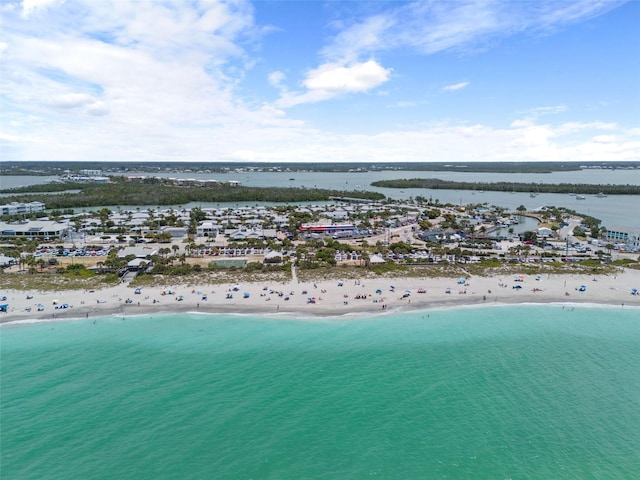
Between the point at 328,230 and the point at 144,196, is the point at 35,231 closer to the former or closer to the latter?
the point at 328,230

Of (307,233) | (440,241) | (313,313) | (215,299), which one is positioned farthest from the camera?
(307,233)

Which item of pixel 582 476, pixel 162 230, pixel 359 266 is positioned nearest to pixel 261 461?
pixel 582 476

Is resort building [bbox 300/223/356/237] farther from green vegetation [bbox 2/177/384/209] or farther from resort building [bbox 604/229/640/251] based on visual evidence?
A: green vegetation [bbox 2/177/384/209]

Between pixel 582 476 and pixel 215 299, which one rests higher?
pixel 215 299

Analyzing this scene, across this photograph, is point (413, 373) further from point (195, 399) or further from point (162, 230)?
point (162, 230)

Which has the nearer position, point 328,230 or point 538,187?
point 328,230

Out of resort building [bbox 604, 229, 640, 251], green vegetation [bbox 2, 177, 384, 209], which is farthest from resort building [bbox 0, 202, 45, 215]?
resort building [bbox 604, 229, 640, 251]

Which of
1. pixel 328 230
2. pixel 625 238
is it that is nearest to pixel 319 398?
pixel 328 230

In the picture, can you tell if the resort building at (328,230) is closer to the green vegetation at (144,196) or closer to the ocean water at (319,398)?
the ocean water at (319,398)
